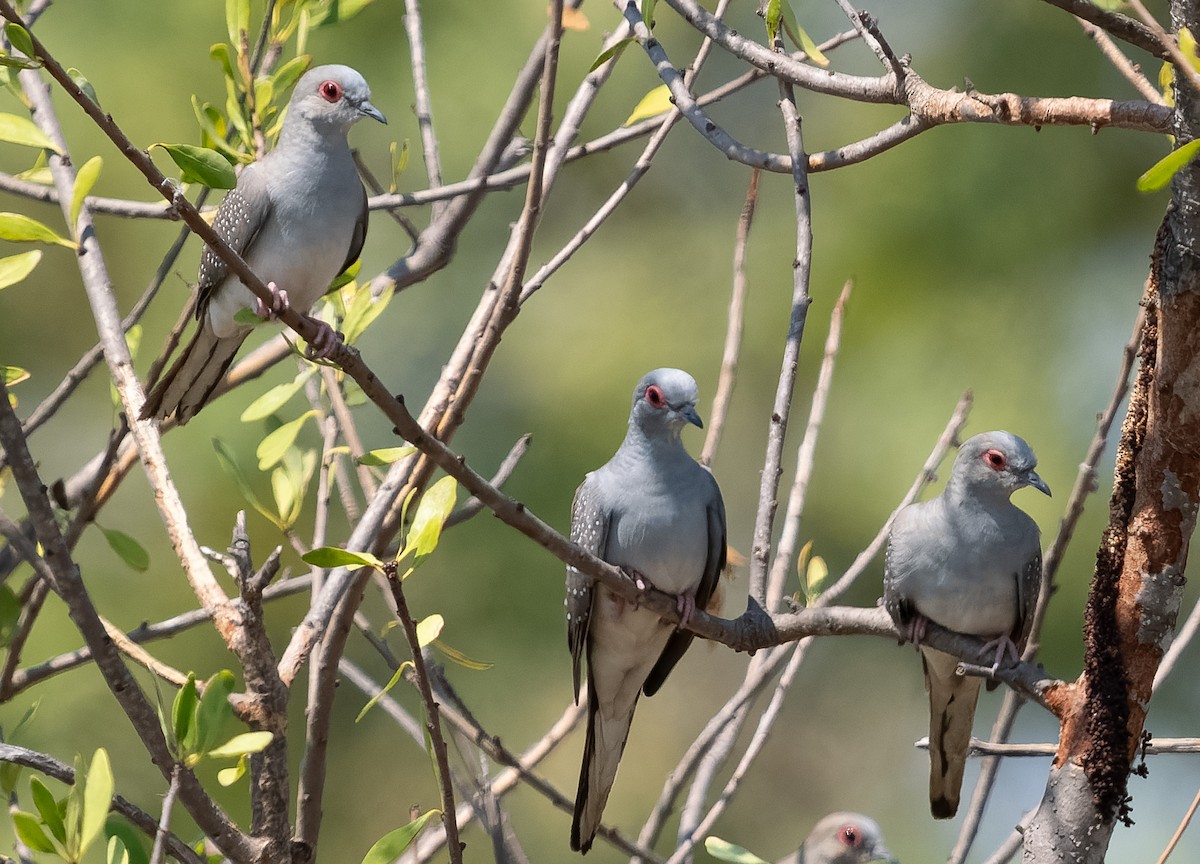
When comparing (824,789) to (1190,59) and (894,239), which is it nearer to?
(894,239)

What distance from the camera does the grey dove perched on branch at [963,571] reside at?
4.11 m

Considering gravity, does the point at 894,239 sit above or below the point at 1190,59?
above

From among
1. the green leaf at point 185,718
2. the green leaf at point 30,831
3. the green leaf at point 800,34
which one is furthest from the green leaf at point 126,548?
the green leaf at point 800,34

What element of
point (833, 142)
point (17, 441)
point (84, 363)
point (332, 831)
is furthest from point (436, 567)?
point (17, 441)

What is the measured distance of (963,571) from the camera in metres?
4.09

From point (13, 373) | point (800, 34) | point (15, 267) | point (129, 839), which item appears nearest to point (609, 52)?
point (800, 34)

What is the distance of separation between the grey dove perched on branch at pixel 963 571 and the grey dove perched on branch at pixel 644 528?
2.07ft

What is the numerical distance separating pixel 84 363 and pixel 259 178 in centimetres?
108

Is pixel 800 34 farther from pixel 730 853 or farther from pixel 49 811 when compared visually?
pixel 49 811

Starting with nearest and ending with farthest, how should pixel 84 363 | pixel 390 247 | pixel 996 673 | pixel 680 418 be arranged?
1. pixel 996 673
2. pixel 84 363
3. pixel 680 418
4. pixel 390 247

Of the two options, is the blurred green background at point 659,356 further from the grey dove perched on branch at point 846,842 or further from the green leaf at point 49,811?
the green leaf at point 49,811

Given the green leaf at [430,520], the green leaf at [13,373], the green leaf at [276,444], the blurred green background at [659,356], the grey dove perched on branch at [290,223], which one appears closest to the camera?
the green leaf at [430,520]

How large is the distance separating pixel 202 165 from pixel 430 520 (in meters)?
0.76

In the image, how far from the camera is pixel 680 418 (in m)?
3.95
